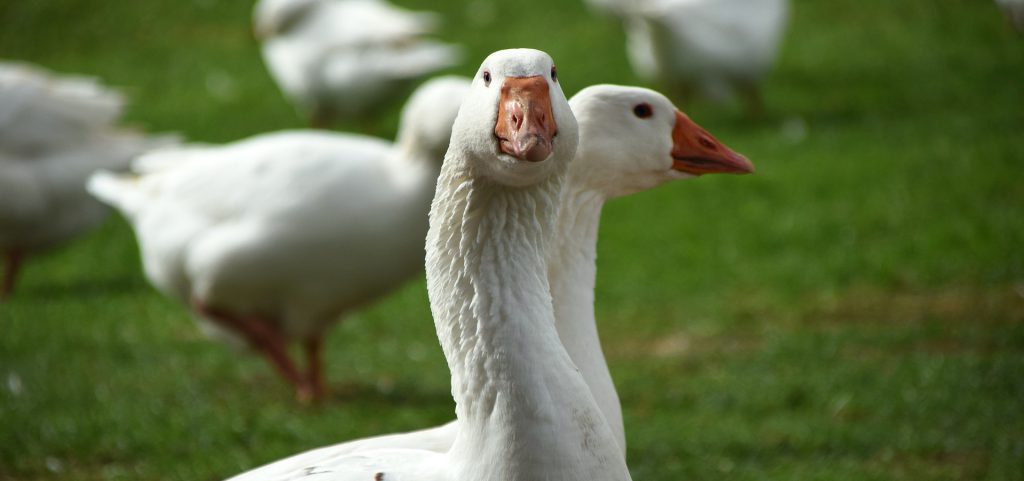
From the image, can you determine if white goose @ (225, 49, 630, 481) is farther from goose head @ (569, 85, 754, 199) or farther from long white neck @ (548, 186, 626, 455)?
goose head @ (569, 85, 754, 199)

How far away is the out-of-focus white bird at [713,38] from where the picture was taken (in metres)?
11.4

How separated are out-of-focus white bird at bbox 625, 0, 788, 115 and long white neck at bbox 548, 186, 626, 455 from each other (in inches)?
316

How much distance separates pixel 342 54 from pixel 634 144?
8430 mm

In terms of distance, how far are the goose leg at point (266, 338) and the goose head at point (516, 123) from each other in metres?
3.70

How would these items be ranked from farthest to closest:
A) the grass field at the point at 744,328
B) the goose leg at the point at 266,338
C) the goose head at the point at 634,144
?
1. the goose leg at the point at 266,338
2. the grass field at the point at 744,328
3. the goose head at the point at 634,144

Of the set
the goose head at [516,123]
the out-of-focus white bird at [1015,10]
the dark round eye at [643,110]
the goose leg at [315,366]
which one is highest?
the goose head at [516,123]

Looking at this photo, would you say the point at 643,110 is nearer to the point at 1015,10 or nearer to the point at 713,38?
the point at 1015,10

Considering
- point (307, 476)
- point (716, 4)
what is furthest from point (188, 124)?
point (307, 476)

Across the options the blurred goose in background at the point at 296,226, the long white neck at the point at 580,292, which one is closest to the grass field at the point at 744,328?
the blurred goose in background at the point at 296,226

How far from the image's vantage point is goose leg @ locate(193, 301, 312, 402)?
6.08 metres

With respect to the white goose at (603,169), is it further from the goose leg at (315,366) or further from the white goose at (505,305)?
the goose leg at (315,366)

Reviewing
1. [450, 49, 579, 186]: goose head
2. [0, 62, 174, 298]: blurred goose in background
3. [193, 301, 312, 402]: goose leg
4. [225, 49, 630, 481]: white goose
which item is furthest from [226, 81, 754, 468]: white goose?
[0, 62, 174, 298]: blurred goose in background

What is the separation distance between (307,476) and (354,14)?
9.49 meters

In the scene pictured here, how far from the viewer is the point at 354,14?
1195 cm
